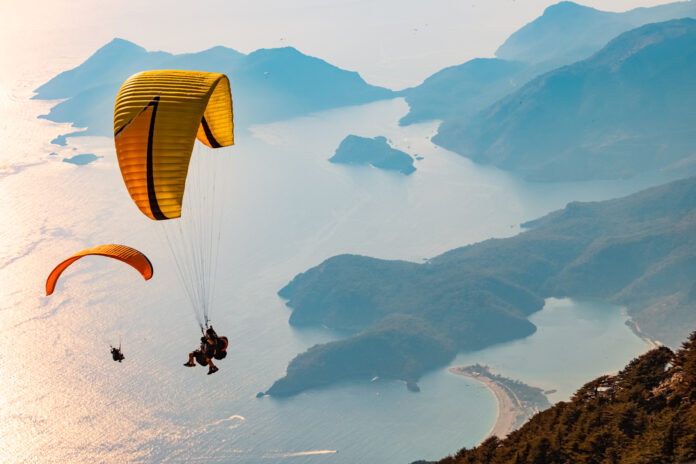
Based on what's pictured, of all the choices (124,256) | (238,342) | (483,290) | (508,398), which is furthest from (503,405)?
(124,256)

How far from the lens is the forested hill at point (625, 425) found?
58.1 feet

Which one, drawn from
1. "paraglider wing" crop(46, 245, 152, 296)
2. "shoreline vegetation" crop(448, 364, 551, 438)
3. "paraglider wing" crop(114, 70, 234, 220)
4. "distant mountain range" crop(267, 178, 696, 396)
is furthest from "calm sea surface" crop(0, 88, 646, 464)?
"paraglider wing" crop(114, 70, 234, 220)

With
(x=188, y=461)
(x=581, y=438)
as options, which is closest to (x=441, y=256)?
(x=188, y=461)

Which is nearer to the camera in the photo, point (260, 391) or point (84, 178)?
point (260, 391)

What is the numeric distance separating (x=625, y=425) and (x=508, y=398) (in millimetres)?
61906

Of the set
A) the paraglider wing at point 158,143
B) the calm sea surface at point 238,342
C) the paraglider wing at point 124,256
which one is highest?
the paraglider wing at point 158,143

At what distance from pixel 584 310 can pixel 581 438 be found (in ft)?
300

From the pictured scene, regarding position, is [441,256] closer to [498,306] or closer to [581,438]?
[498,306]

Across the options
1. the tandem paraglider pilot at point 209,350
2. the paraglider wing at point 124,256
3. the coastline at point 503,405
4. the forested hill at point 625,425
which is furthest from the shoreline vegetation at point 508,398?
the paraglider wing at point 124,256

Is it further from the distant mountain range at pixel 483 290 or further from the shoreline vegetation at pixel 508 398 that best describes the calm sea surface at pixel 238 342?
the distant mountain range at pixel 483 290

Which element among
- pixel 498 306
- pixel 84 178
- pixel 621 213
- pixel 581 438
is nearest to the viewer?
pixel 581 438

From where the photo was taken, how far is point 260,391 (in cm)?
8325

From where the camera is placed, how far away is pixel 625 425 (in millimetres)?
21250

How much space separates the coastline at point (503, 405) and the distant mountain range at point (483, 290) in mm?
Result: 4973
